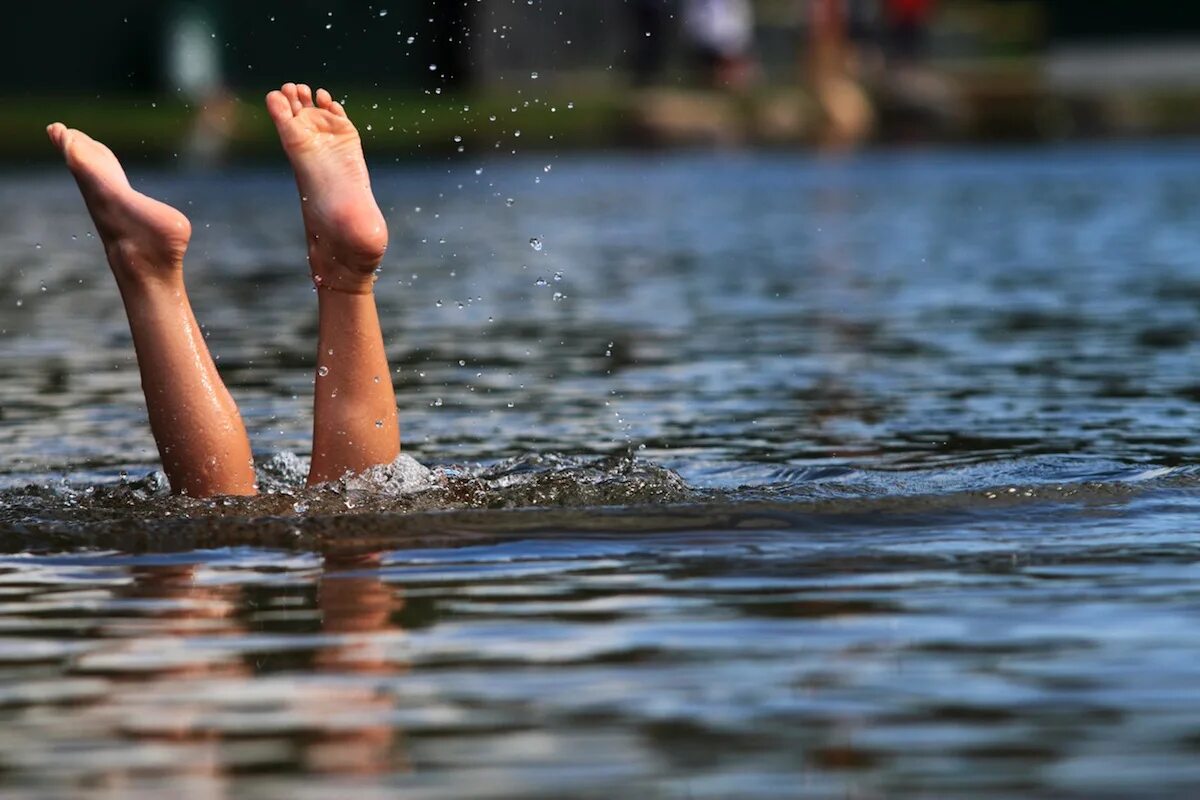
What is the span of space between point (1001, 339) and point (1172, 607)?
656cm

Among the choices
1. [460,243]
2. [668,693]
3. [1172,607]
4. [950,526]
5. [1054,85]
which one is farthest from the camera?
[1054,85]

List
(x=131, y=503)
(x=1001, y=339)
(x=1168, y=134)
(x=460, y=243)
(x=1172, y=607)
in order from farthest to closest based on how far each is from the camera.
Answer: (x=1168, y=134) → (x=460, y=243) → (x=1001, y=339) → (x=131, y=503) → (x=1172, y=607)

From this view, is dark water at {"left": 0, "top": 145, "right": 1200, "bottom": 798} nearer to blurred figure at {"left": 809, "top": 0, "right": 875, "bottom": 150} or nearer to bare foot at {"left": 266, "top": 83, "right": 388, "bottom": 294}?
bare foot at {"left": 266, "top": 83, "right": 388, "bottom": 294}

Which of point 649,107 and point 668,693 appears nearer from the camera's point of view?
point 668,693

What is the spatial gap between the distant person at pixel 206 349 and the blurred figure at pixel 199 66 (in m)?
24.1

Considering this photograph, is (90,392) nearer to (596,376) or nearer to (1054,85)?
(596,376)

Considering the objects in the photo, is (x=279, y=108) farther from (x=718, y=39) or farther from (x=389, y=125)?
(x=718, y=39)

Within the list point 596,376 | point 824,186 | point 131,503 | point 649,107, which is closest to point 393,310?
point 596,376

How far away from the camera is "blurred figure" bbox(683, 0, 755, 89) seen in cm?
3180

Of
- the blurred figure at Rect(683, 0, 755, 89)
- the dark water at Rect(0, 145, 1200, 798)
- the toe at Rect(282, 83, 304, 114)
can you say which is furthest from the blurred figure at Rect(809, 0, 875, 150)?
the toe at Rect(282, 83, 304, 114)

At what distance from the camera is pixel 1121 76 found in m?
34.4

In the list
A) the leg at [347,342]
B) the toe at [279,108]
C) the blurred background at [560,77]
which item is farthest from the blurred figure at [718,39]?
the leg at [347,342]

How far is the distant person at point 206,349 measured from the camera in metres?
6.29

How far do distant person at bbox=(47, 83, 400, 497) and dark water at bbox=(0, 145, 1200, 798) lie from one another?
142 mm
